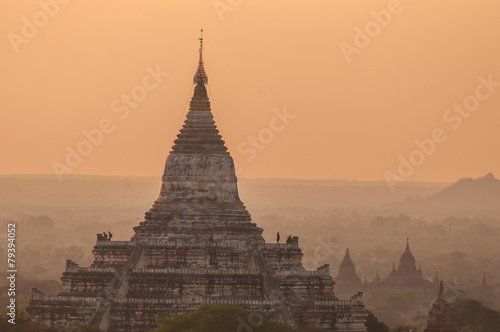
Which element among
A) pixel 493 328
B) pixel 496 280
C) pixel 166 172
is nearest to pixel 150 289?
pixel 166 172

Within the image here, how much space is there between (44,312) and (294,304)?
28.6 ft

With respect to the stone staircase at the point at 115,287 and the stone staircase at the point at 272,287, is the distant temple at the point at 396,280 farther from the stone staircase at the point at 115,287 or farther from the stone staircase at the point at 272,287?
the stone staircase at the point at 115,287

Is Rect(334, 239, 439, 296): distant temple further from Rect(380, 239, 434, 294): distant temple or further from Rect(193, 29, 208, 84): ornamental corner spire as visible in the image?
Rect(193, 29, 208, 84): ornamental corner spire

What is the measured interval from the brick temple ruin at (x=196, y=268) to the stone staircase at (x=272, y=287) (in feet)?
0.12

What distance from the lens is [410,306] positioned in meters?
113

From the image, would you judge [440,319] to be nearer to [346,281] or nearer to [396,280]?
[346,281]

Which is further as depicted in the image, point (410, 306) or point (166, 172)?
point (410, 306)

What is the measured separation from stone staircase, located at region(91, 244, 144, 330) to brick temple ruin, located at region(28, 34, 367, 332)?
34 mm

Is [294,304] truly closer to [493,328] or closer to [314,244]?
[493,328]

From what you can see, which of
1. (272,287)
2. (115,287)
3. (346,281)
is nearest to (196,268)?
(272,287)

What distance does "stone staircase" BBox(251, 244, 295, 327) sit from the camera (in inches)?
2278

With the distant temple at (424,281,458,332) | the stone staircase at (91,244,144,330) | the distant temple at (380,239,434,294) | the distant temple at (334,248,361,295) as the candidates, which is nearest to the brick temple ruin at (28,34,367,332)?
the stone staircase at (91,244,144,330)

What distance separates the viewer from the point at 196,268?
2400 inches

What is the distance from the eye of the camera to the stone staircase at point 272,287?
57.9m
